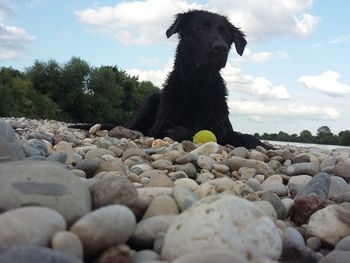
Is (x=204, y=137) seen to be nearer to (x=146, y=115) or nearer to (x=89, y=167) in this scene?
(x=146, y=115)

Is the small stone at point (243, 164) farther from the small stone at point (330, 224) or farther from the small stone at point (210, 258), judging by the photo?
the small stone at point (210, 258)

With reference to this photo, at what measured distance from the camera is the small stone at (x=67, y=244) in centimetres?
164

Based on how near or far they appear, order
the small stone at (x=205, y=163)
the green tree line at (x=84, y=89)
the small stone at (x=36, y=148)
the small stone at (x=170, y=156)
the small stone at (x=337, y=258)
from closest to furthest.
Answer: the small stone at (x=337, y=258) → the small stone at (x=36, y=148) → the small stone at (x=205, y=163) → the small stone at (x=170, y=156) → the green tree line at (x=84, y=89)

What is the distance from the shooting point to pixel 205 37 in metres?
7.19

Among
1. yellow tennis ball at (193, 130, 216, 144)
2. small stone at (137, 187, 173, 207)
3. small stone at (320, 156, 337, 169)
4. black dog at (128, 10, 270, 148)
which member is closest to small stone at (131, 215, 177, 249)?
small stone at (137, 187, 173, 207)

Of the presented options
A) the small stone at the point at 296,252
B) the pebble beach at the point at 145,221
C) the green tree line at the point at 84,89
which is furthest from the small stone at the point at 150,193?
the green tree line at the point at 84,89

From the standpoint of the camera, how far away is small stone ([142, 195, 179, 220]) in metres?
2.34

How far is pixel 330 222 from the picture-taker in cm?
268

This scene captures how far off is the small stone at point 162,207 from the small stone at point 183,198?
0.03 meters

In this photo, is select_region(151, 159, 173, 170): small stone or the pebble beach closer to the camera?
the pebble beach

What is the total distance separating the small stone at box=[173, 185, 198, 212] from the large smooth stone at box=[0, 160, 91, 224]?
0.49 metres

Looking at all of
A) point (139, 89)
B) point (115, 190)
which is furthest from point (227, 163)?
point (139, 89)

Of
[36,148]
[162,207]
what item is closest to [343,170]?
[162,207]

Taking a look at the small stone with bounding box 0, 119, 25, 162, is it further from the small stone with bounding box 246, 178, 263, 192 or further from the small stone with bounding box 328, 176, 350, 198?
the small stone with bounding box 328, 176, 350, 198
